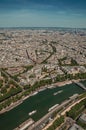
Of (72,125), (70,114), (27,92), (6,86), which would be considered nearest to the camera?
(72,125)

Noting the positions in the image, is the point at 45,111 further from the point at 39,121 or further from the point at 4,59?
the point at 4,59

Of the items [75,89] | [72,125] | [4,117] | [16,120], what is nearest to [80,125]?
[72,125]

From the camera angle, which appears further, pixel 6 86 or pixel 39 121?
pixel 6 86

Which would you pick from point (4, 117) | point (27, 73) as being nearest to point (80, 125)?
point (4, 117)

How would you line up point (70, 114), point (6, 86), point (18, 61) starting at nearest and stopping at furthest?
point (70, 114) → point (6, 86) → point (18, 61)

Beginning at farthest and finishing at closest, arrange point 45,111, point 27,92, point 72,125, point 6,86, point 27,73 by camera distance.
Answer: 1. point 27,73
2. point 6,86
3. point 27,92
4. point 45,111
5. point 72,125

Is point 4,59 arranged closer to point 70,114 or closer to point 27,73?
point 27,73

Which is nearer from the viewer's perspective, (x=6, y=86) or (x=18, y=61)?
(x=6, y=86)

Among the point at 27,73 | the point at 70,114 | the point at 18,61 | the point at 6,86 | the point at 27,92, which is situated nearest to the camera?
the point at 70,114
